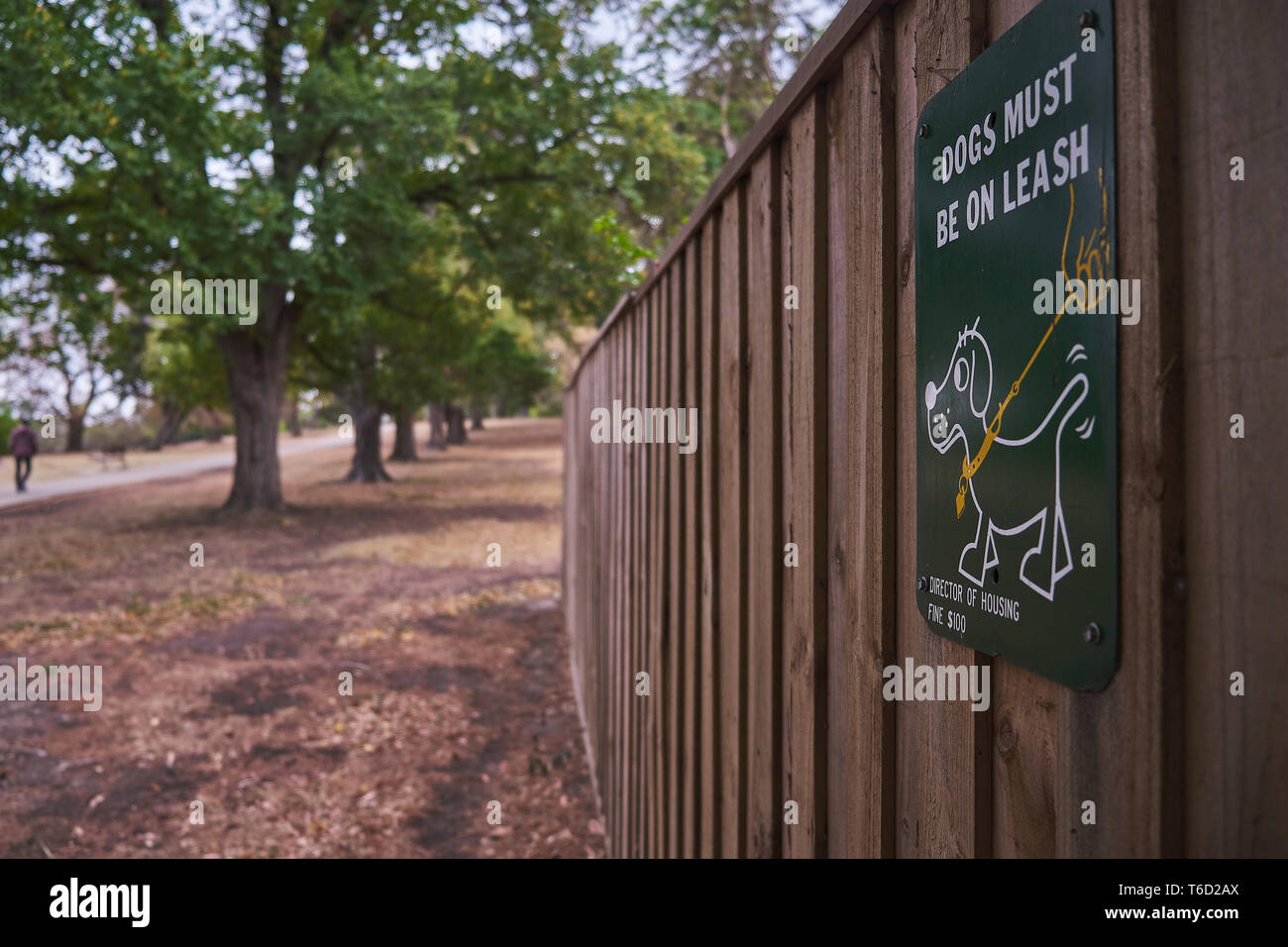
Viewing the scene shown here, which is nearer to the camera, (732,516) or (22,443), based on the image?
(732,516)

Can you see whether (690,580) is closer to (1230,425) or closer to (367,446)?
(1230,425)

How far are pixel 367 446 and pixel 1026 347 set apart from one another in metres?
26.4

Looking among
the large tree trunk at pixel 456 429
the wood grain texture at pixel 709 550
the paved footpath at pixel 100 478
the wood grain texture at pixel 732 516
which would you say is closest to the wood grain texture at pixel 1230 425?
the wood grain texture at pixel 732 516

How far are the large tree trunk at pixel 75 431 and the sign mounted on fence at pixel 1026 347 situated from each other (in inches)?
1920

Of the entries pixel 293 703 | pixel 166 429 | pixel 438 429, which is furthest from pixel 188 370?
pixel 166 429

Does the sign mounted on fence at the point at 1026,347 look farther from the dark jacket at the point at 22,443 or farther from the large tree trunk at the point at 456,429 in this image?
the large tree trunk at the point at 456,429

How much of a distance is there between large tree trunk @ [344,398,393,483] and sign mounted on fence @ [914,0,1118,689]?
988 inches

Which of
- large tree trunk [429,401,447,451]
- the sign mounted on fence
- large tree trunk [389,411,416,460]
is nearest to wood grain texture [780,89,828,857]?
the sign mounted on fence

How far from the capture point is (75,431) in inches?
1684

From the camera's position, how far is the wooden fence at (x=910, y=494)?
711 millimetres

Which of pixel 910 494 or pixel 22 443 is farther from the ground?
pixel 22 443

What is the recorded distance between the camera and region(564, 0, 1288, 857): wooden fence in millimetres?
711

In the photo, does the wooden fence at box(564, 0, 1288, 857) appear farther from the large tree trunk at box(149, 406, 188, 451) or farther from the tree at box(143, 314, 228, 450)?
the large tree trunk at box(149, 406, 188, 451)
